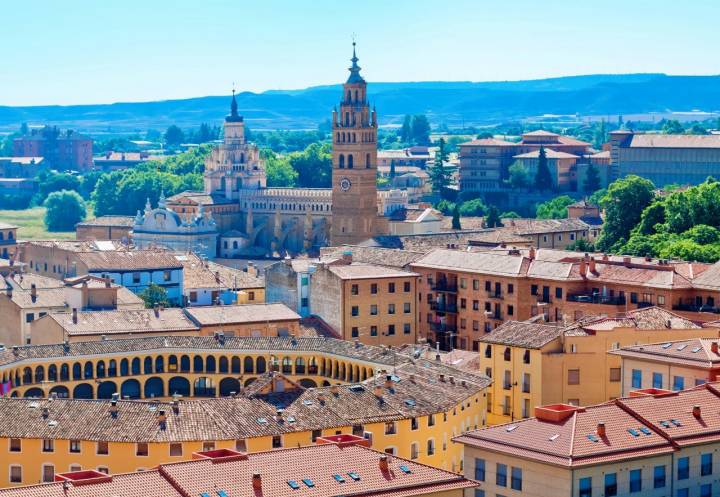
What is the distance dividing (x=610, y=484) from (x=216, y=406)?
15.9 metres

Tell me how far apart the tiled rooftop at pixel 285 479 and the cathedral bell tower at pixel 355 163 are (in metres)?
98.9

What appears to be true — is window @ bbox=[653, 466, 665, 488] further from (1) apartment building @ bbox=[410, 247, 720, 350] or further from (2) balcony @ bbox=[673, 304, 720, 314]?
(2) balcony @ bbox=[673, 304, 720, 314]

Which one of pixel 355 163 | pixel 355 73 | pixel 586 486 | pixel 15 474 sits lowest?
pixel 15 474

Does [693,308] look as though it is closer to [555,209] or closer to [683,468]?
[683,468]

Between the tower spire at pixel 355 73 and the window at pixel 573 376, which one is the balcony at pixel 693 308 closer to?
the window at pixel 573 376

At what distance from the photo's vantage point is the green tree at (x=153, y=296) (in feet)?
314

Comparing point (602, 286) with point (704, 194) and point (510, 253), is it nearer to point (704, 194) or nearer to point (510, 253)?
point (510, 253)

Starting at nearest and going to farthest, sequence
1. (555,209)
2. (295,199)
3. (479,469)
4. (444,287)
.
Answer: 1. (479,469)
2. (444,287)
3. (295,199)
4. (555,209)

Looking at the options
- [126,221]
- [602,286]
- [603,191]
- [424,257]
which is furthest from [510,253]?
[603,191]

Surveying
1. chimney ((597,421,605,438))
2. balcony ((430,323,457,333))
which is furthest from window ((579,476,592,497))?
balcony ((430,323,457,333))

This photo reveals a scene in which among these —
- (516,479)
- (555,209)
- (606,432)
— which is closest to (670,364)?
(606,432)

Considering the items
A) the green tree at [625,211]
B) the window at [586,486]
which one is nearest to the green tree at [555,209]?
the green tree at [625,211]

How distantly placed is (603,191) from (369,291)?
10065 cm

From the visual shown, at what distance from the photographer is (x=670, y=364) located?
2335 inches
